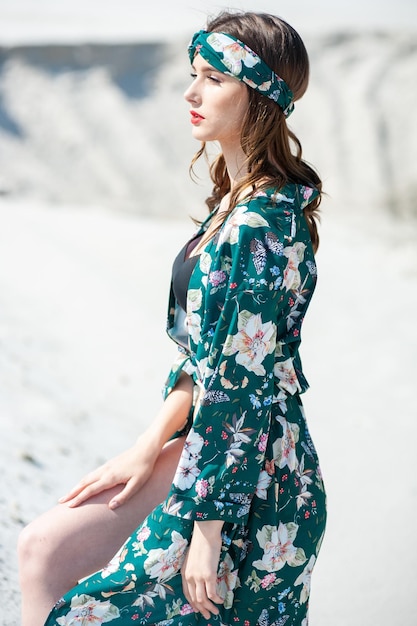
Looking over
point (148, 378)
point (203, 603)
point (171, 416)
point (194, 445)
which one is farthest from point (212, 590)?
point (148, 378)

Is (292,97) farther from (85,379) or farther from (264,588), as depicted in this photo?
(85,379)

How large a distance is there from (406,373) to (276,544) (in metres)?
3.25

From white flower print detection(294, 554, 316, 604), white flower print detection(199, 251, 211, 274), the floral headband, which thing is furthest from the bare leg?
the floral headband

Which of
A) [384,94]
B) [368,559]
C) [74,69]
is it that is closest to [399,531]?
[368,559]

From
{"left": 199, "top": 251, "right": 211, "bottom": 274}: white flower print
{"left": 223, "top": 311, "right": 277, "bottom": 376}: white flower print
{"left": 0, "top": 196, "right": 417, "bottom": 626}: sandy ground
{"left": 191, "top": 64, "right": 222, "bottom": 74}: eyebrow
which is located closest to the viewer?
{"left": 223, "top": 311, "right": 277, "bottom": 376}: white flower print

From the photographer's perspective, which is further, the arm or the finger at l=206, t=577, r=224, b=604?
the arm

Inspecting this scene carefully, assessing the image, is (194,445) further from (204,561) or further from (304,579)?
(304,579)

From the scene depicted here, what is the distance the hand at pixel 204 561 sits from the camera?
1472 mm

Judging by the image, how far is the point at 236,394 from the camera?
4.83ft

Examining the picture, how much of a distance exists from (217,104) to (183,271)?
355 millimetres

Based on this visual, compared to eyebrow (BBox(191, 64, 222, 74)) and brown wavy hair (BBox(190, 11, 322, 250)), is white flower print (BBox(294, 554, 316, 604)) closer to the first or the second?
brown wavy hair (BBox(190, 11, 322, 250))

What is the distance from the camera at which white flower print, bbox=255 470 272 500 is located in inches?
60.8

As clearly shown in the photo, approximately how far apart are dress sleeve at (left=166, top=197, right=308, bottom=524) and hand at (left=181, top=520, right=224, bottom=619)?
0.11ft

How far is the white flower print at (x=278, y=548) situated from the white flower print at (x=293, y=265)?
0.47 m
